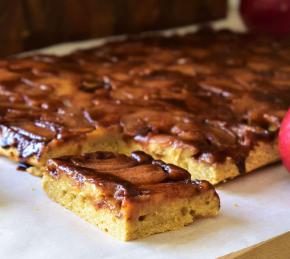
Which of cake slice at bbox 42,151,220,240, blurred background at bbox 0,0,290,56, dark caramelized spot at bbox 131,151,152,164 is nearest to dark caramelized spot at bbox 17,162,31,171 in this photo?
cake slice at bbox 42,151,220,240

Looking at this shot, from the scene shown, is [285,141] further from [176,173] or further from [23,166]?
[23,166]

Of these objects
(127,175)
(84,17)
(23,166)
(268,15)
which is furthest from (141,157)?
(268,15)

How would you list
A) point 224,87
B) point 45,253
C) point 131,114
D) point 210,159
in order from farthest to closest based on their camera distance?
point 224,87
point 131,114
point 210,159
point 45,253

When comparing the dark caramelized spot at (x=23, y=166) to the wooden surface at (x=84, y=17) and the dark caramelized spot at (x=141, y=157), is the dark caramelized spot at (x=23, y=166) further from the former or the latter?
the wooden surface at (x=84, y=17)

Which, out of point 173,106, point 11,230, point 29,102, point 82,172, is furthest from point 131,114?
point 11,230

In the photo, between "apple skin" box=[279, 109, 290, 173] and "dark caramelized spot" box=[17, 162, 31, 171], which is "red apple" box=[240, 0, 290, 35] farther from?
"dark caramelized spot" box=[17, 162, 31, 171]

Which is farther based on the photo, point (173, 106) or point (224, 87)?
point (224, 87)

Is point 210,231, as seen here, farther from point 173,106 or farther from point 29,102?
point 29,102
